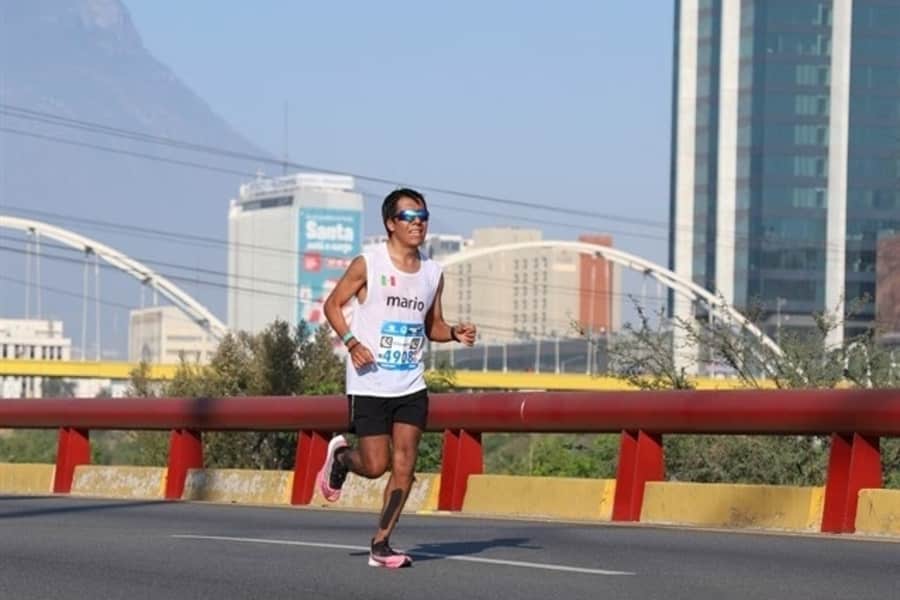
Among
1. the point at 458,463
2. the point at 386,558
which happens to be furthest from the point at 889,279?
the point at 386,558

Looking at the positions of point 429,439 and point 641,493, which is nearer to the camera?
point 641,493

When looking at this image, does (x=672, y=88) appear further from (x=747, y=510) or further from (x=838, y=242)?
(x=747, y=510)

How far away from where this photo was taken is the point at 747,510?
14.6 m

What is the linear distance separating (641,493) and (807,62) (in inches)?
5809

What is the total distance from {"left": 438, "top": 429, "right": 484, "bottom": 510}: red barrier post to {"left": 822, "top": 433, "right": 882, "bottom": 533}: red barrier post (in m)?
3.49

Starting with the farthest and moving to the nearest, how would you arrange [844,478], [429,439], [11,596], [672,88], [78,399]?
[672,88] < [429,439] < [78,399] < [844,478] < [11,596]

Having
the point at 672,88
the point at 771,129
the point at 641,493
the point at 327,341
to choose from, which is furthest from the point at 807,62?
the point at 641,493

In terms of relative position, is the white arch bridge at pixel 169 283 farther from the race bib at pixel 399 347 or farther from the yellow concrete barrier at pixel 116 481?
the race bib at pixel 399 347

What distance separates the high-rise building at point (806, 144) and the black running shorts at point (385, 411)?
147237mm

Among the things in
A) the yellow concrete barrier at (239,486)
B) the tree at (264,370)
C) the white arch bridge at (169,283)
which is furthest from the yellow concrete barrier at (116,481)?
the white arch bridge at (169,283)

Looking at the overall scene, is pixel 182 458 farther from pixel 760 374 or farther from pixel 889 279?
pixel 889 279

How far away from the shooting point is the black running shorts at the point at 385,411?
11.4 m

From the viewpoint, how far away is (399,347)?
1138 centimetres

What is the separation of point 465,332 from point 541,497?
4.84m
